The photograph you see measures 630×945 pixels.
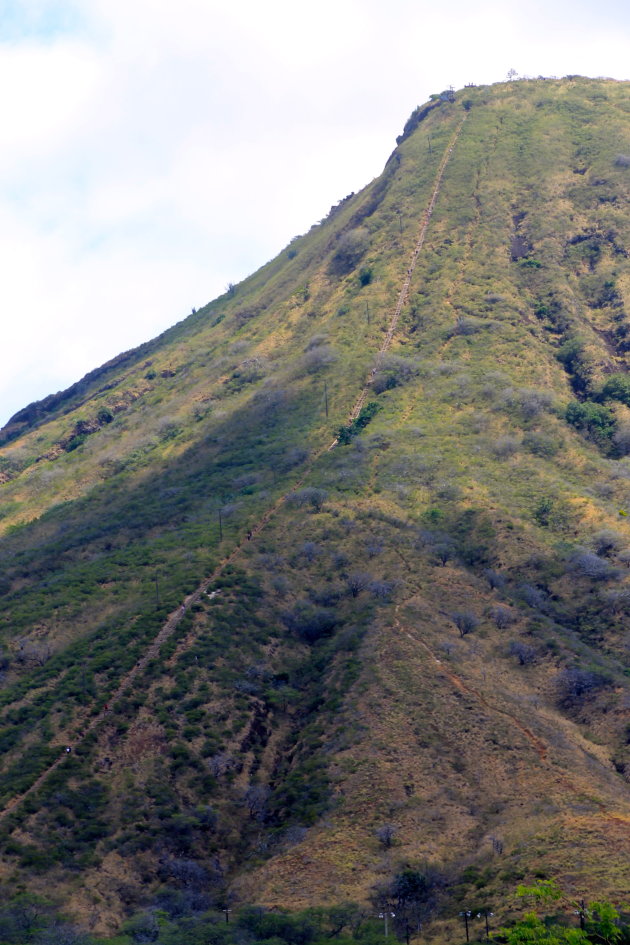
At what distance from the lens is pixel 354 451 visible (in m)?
65.5

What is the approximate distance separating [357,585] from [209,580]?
9319mm

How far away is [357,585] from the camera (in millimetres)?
51438

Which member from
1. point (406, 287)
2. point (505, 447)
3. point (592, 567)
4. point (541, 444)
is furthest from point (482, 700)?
point (406, 287)

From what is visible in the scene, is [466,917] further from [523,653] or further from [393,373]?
[393,373]

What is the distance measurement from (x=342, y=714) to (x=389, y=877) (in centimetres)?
1054

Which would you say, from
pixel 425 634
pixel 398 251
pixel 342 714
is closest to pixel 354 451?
pixel 425 634

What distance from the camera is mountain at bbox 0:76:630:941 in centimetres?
3484

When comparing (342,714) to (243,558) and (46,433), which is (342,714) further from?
(46,433)

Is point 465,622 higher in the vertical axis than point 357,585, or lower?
lower

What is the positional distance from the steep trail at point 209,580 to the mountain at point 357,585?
0.56ft

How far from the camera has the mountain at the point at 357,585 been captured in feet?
114

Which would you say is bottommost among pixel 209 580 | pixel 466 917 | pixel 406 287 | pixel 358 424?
pixel 466 917

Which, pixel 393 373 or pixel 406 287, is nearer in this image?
pixel 393 373

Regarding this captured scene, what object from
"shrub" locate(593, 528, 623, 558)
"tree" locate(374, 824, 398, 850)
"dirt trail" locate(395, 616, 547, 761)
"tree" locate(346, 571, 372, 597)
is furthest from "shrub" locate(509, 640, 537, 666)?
"tree" locate(374, 824, 398, 850)
